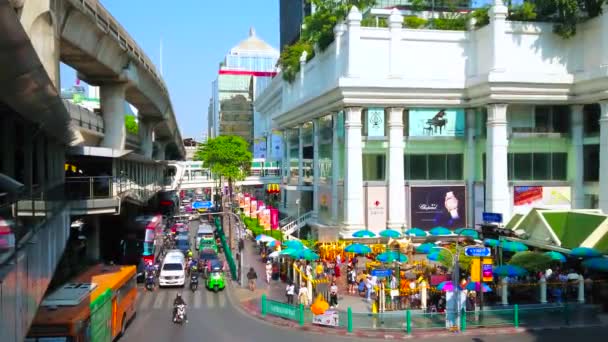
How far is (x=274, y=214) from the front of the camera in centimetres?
4169

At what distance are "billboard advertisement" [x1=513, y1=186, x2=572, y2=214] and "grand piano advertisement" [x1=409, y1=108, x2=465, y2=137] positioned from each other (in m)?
5.56

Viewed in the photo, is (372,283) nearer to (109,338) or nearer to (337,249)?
(337,249)

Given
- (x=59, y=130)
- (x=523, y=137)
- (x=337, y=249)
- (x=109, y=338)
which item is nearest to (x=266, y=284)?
(x=337, y=249)

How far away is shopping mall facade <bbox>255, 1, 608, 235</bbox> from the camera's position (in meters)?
36.6

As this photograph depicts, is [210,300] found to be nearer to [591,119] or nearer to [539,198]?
[539,198]

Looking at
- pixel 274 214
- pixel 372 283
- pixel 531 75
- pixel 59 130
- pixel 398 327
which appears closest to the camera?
pixel 59 130

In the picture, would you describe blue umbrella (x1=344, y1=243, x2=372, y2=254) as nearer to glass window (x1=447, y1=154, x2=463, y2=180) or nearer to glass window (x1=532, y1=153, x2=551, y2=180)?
glass window (x1=447, y1=154, x2=463, y2=180)

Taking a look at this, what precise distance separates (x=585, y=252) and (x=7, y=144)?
22.3 metres

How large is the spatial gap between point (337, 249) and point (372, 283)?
8.85m

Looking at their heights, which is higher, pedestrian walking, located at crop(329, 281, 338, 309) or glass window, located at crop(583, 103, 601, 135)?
glass window, located at crop(583, 103, 601, 135)

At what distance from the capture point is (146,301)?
26672 millimetres

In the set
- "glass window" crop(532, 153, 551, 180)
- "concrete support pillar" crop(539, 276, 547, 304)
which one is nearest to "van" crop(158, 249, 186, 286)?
"concrete support pillar" crop(539, 276, 547, 304)

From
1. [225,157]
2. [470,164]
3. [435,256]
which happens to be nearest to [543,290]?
[435,256]

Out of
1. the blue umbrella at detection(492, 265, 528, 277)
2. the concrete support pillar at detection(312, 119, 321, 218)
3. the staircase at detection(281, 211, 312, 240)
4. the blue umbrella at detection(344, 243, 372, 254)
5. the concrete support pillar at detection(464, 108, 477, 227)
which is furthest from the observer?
the staircase at detection(281, 211, 312, 240)
